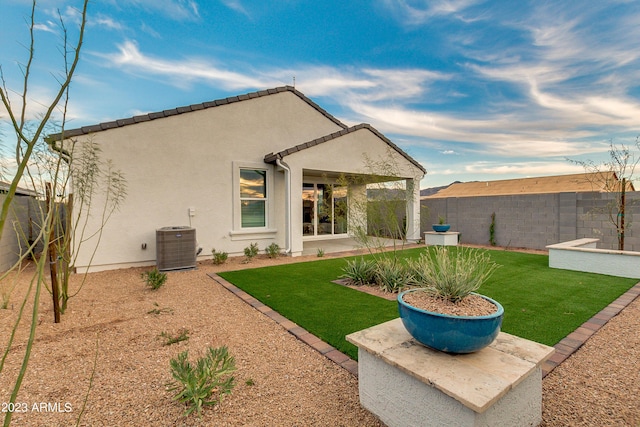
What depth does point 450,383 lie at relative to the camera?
1.96 metres

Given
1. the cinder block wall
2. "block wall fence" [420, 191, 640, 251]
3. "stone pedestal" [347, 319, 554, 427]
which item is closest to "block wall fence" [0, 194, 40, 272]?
the cinder block wall

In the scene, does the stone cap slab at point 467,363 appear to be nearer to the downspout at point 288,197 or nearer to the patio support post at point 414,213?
the downspout at point 288,197

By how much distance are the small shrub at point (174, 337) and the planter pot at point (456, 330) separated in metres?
3.08

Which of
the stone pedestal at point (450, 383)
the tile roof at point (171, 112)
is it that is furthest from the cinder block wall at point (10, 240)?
the stone pedestal at point (450, 383)

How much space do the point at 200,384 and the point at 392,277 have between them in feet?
13.6

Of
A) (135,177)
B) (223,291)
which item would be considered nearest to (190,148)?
(135,177)

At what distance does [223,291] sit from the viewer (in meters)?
5.99

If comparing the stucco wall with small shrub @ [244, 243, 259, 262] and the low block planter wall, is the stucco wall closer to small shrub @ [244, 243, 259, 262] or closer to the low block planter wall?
small shrub @ [244, 243, 259, 262]

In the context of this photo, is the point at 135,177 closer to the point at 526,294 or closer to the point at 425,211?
the point at 526,294

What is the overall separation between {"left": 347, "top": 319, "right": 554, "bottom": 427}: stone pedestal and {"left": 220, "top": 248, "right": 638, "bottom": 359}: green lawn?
36.9 inches

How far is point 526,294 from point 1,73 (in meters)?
6.93

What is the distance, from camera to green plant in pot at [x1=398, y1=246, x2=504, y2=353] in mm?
2172

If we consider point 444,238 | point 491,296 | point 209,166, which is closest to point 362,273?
point 491,296

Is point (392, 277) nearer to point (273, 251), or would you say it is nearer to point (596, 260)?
point (273, 251)
